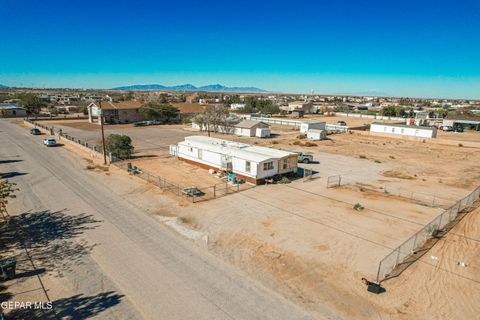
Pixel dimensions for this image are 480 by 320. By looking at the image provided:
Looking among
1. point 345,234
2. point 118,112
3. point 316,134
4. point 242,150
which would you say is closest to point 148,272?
point 345,234

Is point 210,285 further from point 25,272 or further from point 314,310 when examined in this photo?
point 25,272

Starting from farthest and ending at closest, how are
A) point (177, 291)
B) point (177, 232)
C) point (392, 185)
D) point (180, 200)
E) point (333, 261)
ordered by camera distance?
point (392, 185) → point (180, 200) → point (177, 232) → point (333, 261) → point (177, 291)

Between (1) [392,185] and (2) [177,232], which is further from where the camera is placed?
(1) [392,185]

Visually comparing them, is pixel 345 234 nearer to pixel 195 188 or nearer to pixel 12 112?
pixel 195 188

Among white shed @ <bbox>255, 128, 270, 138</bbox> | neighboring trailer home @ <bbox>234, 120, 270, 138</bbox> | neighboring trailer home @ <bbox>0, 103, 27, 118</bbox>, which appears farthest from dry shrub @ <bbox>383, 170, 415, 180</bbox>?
neighboring trailer home @ <bbox>0, 103, 27, 118</bbox>

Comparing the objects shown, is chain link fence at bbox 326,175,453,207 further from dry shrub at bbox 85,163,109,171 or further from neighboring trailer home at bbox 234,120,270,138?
neighboring trailer home at bbox 234,120,270,138

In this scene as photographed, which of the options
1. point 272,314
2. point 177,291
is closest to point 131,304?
point 177,291
